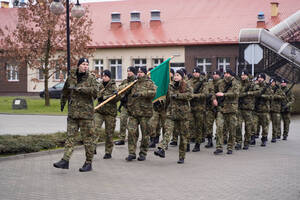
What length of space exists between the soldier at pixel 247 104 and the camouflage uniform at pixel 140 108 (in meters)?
3.54

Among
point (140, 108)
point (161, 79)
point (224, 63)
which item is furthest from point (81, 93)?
point (224, 63)

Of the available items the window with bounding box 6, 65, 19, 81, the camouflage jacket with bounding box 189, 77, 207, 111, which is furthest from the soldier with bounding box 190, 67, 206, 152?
the window with bounding box 6, 65, 19, 81

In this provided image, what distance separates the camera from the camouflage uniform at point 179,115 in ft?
35.8

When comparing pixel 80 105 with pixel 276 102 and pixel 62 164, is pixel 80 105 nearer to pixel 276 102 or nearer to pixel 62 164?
pixel 62 164

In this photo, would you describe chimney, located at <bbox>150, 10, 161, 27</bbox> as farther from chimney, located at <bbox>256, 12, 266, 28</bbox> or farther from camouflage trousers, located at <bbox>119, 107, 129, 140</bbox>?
camouflage trousers, located at <bbox>119, 107, 129, 140</bbox>

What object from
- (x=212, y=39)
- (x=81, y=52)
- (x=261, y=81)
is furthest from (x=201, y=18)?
(x=261, y=81)

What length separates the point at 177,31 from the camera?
42.1m

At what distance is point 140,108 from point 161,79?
4.00ft

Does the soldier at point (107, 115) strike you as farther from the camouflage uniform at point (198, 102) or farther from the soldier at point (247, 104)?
the soldier at point (247, 104)

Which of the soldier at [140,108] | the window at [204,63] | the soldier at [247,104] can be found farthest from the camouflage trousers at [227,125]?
the window at [204,63]

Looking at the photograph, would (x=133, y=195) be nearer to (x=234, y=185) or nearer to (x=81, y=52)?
(x=234, y=185)

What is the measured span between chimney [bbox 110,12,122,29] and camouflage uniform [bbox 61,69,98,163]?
36.2 meters

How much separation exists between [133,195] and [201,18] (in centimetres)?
3637

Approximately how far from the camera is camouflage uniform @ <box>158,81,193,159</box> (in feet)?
35.8
